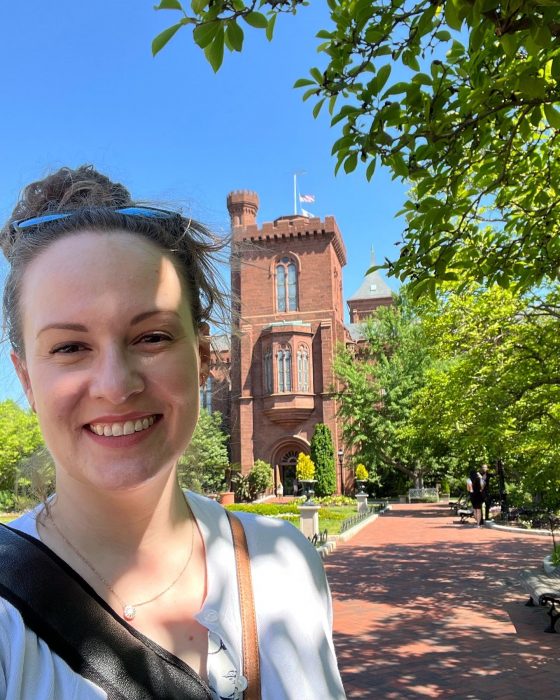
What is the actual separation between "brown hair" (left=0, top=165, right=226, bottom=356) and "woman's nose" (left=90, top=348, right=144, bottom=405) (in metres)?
0.28

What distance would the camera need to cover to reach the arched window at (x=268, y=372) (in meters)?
39.9

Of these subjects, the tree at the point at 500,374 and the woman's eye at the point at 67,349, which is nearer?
the woman's eye at the point at 67,349

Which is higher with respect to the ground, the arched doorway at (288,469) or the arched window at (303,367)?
the arched window at (303,367)

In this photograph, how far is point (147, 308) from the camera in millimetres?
1230

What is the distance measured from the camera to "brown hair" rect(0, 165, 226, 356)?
1291 mm

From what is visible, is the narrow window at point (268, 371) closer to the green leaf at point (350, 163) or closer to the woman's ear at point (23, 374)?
the green leaf at point (350, 163)

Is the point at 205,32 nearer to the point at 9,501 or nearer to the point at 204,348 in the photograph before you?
the point at 204,348

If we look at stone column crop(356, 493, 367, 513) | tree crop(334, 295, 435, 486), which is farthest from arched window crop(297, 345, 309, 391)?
stone column crop(356, 493, 367, 513)

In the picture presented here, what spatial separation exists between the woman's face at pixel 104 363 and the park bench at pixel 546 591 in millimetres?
7628

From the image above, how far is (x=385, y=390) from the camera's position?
34.5m

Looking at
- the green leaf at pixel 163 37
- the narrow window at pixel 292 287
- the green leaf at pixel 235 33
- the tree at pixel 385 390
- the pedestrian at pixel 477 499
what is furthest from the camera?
the narrow window at pixel 292 287

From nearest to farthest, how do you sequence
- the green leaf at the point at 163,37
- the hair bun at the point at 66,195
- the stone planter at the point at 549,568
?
1. the hair bun at the point at 66,195
2. the green leaf at the point at 163,37
3. the stone planter at the point at 549,568

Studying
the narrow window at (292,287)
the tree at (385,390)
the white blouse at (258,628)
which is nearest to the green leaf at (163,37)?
the white blouse at (258,628)

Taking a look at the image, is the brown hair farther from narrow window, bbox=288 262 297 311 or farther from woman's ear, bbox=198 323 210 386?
narrow window, bbox=288 262 297 311
